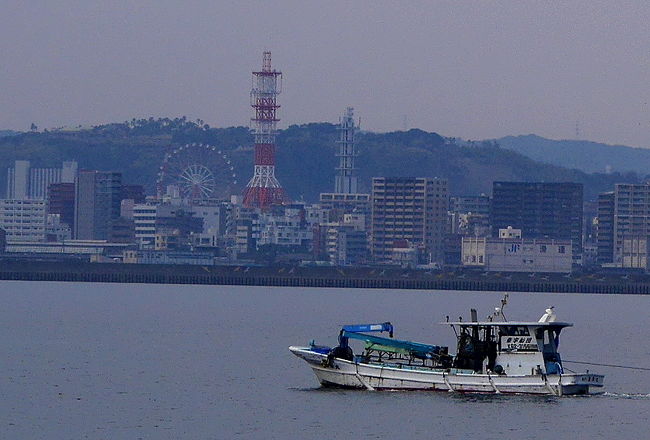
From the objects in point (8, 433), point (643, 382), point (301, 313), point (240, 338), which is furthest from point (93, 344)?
point (301, 313)

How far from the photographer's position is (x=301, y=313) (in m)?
148

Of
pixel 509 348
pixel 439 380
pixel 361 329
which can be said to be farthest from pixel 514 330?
pixel 361 329

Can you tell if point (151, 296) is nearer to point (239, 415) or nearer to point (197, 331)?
point (197, 331)

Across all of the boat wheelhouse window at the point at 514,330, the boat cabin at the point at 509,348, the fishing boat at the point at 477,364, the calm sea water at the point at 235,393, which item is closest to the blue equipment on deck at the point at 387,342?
the fishing boat at the point at 477,364

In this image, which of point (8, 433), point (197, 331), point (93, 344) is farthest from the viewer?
point (197, 331)

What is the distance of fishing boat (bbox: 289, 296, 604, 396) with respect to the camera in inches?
2650

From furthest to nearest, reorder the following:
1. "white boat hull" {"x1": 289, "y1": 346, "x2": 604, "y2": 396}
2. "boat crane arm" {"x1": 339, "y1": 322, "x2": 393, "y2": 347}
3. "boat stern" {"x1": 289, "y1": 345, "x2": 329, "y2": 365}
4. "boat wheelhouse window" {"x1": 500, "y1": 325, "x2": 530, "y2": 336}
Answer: "boat stern" {"x1": 289, "y1": 345, "x2": 329, "y2": 365}
"boat crane arm" {"x1": 339, "y1": 322, "x2": 393, "y2": 347}
"boat wheelhouse window" {"x1": 500, "y1": 325, "x2": 530, "y2": 336}
"white boat hull" {"x1": 289, "y1": 346, "x2": 604, "y2": 396}

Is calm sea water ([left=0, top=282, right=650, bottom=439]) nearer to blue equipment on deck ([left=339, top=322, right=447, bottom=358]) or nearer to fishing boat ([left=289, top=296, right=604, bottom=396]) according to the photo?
fishing boat ([left=289, top=296, right=604, bottom=396])

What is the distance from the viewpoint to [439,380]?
2672 inches

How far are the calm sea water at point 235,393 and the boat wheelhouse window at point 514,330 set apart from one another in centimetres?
258

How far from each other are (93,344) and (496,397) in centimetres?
3670

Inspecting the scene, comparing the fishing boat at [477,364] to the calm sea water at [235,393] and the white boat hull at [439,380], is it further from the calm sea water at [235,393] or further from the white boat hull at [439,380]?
the calm sea water at [235,393]

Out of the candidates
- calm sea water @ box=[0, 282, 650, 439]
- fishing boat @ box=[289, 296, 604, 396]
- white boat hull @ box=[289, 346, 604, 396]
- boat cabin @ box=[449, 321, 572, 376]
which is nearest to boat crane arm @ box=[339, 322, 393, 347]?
fishing boat @ box=[289, 296, 604, 396]

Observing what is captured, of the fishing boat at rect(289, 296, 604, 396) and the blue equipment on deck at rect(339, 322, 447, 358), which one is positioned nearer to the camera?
the fishing boat at rect(289, 296, 604, 396)
